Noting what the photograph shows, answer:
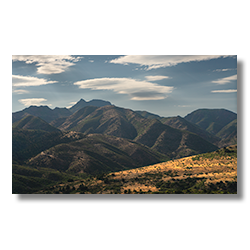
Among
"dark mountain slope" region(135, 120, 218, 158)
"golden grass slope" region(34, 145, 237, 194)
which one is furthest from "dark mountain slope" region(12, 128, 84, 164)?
"golden grass slope" region(34, 145, 237, 194)

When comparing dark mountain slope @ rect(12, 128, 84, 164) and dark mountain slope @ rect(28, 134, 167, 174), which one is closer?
dark mountain slope @ rect(28, 134, 167, 174)

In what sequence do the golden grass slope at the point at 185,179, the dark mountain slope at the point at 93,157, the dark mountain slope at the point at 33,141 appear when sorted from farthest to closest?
the dark mountain slope at the point at 33,141
the dark mountain slope at the point at 93,157
the golden grass slope at the point at 185,179

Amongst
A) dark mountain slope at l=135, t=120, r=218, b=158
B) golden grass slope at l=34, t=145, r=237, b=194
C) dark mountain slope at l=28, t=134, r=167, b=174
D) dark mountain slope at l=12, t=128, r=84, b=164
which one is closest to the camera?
golden grass slope at l=34, t=145, r=237, b=194

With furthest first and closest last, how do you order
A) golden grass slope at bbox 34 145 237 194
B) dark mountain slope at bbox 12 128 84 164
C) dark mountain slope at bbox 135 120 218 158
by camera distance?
dark mountain slope at bbox 135 120 218 158
dark mountain slope at bbox 12 128 84 164
golden grass slope at bbox 34 145 237 194

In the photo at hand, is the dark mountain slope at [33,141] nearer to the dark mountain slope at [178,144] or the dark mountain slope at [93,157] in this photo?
the dark mountain slope at [93,157]

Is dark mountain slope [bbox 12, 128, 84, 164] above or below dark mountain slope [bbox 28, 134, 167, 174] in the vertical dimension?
above

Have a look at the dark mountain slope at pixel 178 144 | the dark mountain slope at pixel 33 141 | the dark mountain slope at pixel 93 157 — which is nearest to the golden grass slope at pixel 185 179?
the dark mountain slope at pixel 93 157

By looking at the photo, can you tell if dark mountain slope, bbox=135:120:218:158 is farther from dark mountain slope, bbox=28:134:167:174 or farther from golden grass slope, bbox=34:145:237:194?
golden grass slope, bbox=34:145:237:194
